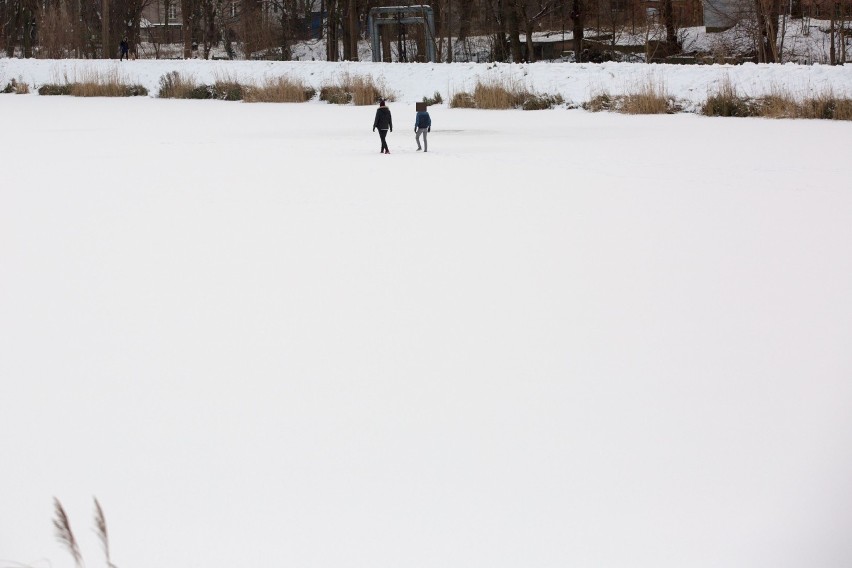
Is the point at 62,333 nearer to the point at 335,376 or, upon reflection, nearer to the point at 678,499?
the point at 335,376

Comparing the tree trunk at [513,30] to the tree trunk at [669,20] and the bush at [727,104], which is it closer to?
the tree trunk at [669,20]

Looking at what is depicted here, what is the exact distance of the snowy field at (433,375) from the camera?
14.3ft

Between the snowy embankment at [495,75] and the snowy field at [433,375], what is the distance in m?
12.1

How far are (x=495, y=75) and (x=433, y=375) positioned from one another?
81.1ft

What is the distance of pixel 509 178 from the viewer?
46.2 feet

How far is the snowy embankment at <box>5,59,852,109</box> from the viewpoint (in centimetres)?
2436

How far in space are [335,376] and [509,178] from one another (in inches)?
325

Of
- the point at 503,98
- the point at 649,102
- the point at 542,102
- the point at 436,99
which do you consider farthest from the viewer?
the point at 436,99

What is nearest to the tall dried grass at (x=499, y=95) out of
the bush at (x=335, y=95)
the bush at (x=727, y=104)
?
the bush at (x=335, y=95)

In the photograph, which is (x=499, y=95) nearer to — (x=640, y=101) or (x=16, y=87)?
(x=640, y=101)

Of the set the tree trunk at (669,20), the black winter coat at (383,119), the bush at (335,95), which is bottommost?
the black winter coat at (383,119)

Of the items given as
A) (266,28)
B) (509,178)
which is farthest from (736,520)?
(266,28)

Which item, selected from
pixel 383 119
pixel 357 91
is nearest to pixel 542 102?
pixel 357 91

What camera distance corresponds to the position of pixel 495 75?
3009 cm
